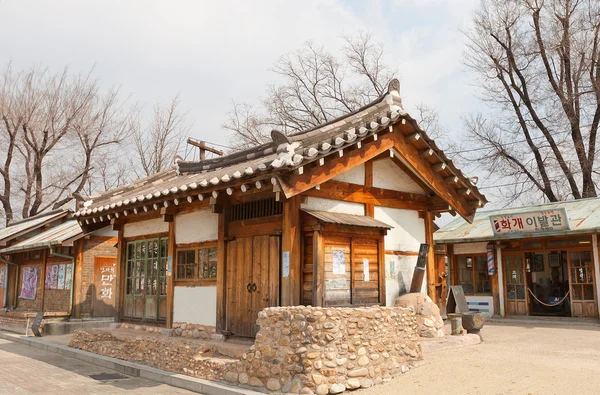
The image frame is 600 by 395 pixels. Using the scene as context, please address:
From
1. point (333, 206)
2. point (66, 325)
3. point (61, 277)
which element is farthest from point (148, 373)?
point (61, 277)

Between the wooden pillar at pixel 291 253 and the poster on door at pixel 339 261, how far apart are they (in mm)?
647

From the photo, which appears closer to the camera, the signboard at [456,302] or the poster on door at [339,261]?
the poster on door at [339,261]

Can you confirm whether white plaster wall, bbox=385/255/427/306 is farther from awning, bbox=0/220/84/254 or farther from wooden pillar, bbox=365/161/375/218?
awning, bbox=0/220/84/254

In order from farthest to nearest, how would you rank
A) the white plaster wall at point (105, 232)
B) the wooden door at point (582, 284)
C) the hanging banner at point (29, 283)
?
the hanging banner at point (29, 283) < the white plaster wall at point (105, 232) < the wooden door at point (582, 284)

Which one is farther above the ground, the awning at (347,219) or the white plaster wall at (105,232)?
the white plaster wall at (105,232)

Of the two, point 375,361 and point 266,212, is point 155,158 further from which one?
point 375,361

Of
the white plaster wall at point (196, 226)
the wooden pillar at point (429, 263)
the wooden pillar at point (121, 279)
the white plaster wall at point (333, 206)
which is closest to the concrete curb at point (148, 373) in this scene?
the wooden pillar at point (121, 279)

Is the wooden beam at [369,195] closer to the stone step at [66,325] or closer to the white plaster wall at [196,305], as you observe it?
the white plaster wall at [196,305]

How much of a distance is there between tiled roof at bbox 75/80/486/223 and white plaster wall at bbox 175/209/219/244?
814mm

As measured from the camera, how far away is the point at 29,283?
21844mm

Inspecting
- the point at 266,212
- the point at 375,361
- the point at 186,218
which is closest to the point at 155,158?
the point at 186,218

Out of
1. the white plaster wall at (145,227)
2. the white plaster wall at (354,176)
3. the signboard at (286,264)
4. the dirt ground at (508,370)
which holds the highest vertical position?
the white plaster wall at (354,176)

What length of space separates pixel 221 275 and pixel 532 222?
39.4ft

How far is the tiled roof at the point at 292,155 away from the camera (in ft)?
26.8
